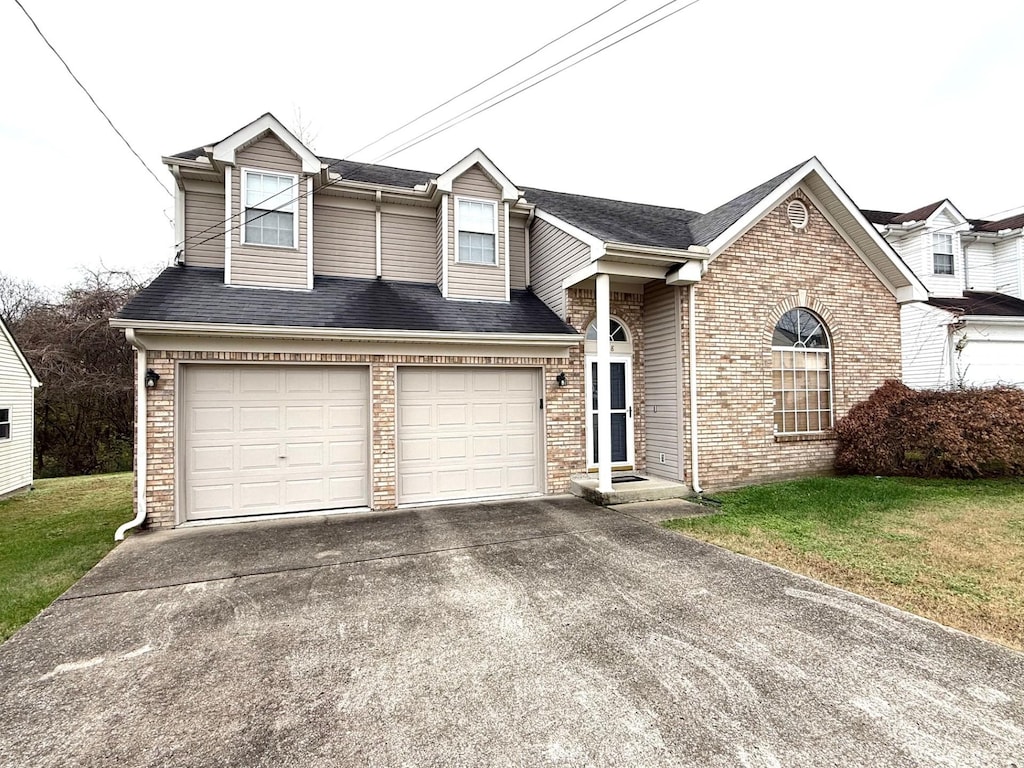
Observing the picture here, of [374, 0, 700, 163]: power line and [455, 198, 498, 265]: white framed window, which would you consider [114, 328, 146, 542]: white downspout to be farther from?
[374, 0, 700, 163]: power line

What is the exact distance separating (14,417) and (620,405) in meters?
14.7

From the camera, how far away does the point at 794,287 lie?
30.5 feet

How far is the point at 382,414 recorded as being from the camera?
762 centimetres

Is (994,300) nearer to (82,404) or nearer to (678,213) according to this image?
(678,213)

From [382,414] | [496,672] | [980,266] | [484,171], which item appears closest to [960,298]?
[980,266]

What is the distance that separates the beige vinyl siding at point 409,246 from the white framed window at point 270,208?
5.41 feet

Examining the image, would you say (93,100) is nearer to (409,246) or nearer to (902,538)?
(409,246)

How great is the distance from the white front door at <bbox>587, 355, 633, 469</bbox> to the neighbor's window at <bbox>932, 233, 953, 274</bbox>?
14.1 meters

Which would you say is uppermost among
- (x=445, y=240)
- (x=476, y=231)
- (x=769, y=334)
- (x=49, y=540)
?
(x=476, y=231)

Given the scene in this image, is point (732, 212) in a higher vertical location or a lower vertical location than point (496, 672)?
higher

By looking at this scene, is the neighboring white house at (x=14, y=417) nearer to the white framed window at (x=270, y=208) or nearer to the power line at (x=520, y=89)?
the white framed window at (x=270, y=208)

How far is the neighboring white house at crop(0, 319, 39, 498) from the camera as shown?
453 inches

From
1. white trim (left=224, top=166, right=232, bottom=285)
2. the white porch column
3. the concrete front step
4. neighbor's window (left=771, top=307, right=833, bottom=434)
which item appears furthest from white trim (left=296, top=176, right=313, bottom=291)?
neighbor's window (left=771, top=307, right=833, bottom=434)

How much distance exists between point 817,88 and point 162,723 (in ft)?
64.3
